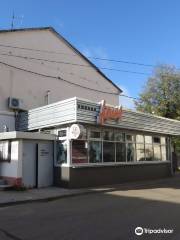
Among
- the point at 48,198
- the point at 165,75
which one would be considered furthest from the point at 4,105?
the point at 165,75

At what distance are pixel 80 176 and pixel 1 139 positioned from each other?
179 inches

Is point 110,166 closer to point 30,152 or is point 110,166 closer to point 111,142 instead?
point 111,142

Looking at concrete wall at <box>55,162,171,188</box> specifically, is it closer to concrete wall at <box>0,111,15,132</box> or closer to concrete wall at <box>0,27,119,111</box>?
concrete wall at <box>0,111,15,132</box>

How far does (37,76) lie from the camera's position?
23.6m

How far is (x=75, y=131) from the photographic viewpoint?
52.9 ft

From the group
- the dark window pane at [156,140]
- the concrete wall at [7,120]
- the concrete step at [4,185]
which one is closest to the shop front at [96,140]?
the concrete wall at [7,120]

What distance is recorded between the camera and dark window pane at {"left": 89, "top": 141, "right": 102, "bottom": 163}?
17875 mm

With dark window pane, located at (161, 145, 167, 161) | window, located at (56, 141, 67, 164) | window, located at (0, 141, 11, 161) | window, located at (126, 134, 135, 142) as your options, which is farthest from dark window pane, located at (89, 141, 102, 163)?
dark window pane, located at (161, 145, 167, 161)

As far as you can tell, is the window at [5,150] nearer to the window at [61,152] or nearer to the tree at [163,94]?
the window at [61,152]

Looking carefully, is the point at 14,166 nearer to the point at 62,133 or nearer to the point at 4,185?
the point at 4,185

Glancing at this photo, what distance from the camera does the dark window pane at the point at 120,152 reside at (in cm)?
1968

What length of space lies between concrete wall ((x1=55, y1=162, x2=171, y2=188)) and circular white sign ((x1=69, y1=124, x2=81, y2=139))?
1.77 m

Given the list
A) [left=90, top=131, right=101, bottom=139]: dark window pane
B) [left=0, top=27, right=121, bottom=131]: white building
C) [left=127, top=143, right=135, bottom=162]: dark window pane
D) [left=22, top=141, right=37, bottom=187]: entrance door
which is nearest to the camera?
[left=22, top=141, right=37, bottom=187]: entrance door

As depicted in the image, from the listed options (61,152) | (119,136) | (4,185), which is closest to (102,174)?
(61,152)
